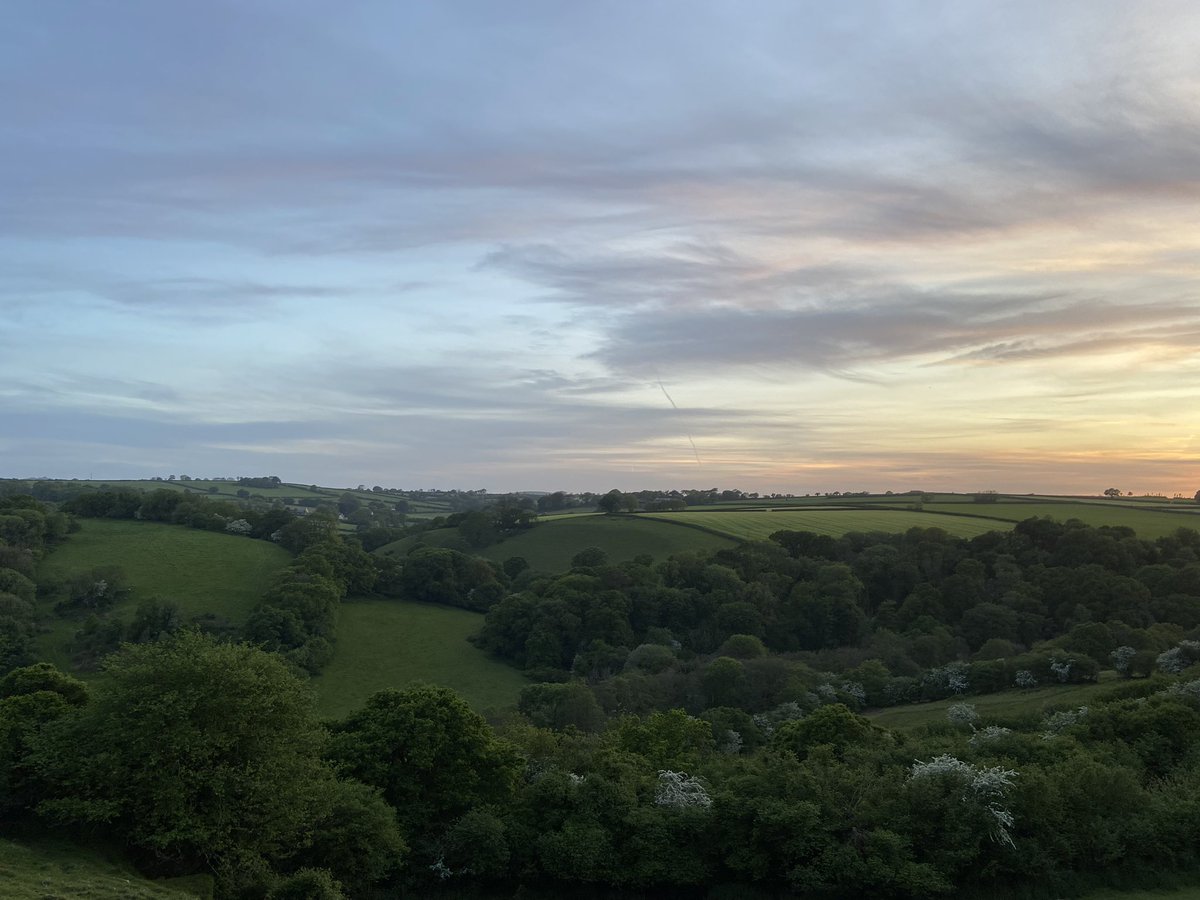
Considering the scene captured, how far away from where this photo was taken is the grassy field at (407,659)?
280 ft

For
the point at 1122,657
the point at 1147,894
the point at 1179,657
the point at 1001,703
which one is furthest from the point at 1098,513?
the point at 1147,894

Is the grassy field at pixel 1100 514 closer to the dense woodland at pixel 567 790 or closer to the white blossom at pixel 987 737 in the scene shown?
the dense woodland at pixel 567 790

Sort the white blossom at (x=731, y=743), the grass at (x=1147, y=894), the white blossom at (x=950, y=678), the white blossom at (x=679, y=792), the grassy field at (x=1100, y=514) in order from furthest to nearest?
the grassy field at (x=1100, y=514), the white blossom at (x=950, y=678), the white blossom at (x=731, y=743), the white blossom at (x=679, y=792), the grass at (x=1147, y=894)

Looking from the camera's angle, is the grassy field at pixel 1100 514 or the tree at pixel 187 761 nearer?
the tree at pixel 187 761

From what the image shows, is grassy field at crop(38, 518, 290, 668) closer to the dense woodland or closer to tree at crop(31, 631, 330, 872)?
the dense woodland

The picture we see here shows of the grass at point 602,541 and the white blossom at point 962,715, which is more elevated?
the grass at point 602,541

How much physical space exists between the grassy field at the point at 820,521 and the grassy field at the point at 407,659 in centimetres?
4650

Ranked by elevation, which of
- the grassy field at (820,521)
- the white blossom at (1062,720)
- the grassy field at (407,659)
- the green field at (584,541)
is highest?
the grassy field at (820,521)

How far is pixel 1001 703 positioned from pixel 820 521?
7597 centimetres

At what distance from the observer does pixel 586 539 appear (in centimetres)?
14400

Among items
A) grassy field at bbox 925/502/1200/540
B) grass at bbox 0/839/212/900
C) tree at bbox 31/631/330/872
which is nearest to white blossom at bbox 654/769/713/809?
tree at bbox 31/631/330/872

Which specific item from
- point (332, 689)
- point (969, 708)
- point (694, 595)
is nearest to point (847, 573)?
point (694, 595)

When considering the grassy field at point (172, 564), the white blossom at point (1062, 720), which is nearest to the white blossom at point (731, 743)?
the white blossom at point (1062, 720)

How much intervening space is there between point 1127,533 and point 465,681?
84.8 m
